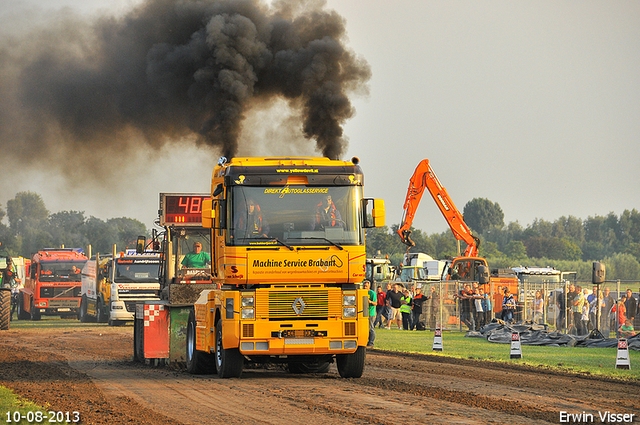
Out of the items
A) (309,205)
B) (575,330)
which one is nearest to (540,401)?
(309,205)

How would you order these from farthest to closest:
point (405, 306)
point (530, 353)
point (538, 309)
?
point (405, 306) → point (538, 309) → point (530, 353)

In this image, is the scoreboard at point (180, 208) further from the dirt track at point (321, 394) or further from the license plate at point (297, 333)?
the license plate at point (297, 333)

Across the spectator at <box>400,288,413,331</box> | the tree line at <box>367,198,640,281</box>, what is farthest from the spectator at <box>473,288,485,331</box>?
the tree line at <box>367,198,640,281</box>

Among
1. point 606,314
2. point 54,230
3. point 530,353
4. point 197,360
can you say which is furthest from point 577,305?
point 54,230

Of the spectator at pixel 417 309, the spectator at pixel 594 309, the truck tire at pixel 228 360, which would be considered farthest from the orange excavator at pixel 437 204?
the truck tire at pixel 228 360

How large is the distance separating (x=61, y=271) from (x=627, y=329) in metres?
28.5

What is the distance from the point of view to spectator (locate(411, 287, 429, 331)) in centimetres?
3083

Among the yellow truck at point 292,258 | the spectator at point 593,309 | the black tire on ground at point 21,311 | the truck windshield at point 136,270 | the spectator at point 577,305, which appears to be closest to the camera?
the yellow truck at point 292,258

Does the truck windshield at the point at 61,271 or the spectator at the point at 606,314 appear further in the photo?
the truck windshield at the point at 61,271

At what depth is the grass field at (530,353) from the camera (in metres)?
16.9

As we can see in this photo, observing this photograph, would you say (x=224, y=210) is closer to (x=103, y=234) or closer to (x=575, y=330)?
(x=575, y=330)

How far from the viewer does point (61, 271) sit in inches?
1638

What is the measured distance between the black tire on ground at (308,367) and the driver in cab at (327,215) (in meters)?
3.50

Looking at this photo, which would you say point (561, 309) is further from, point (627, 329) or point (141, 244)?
point (141, 244)
